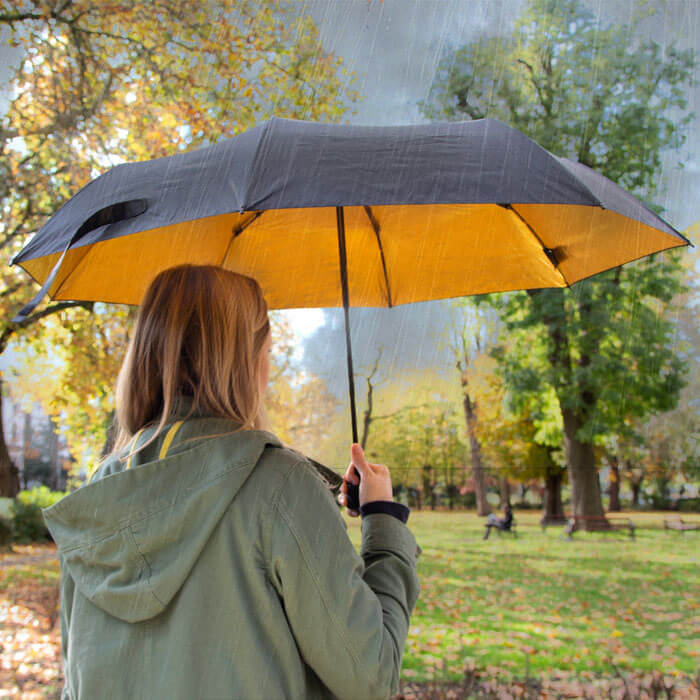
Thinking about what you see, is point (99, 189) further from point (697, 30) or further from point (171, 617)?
point (697, 30)

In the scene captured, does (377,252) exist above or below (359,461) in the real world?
above

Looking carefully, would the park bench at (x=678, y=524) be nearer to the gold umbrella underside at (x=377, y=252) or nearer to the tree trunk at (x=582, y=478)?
the tree trunk at (x=582, y=478)

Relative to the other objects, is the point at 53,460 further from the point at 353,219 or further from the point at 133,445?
the point at 133,445

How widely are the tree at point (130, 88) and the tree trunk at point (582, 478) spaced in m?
3.99

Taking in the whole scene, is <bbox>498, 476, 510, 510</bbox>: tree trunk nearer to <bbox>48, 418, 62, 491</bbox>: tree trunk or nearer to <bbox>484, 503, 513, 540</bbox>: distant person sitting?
<bbox>484, 503, 513, 540</bbox>: distant person sitting

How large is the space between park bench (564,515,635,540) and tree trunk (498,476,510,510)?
0.65m

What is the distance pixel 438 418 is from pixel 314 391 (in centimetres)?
131

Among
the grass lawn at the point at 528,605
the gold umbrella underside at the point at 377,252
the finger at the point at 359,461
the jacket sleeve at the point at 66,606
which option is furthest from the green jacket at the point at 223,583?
the grass lawn at the point at 528,605

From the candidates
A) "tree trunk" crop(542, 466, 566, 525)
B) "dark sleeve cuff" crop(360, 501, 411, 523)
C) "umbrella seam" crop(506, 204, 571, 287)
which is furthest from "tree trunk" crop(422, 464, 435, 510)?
"dark sleeve cuff" crop(360, 501, 411, 523)

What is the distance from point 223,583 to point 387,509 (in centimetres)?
35

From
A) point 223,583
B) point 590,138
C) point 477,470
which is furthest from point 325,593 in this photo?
point 590,138

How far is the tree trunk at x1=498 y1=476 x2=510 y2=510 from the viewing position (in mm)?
6824

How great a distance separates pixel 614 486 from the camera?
6711 millimetres

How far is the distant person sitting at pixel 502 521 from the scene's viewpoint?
6.79m
